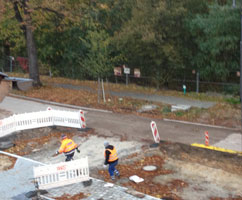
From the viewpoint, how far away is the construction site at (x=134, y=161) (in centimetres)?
1030

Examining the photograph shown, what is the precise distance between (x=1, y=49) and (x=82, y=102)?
65.8ft

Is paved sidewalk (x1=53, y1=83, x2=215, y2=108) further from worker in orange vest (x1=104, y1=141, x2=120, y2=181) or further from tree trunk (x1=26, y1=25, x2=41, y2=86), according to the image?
worker in orange vest (x1=104, y1=141, x2=120, y2=181)

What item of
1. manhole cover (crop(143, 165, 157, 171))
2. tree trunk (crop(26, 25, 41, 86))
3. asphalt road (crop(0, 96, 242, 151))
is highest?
tree trunk (crop(26, 25, 41, 86))

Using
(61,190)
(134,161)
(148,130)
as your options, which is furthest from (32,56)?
(61,190)

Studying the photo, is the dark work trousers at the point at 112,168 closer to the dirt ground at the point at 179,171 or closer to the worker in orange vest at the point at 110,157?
the worker in orange vest at the point at 110,157

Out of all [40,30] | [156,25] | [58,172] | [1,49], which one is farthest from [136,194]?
[1,49]

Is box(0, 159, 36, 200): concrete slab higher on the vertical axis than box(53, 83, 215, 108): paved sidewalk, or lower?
lower

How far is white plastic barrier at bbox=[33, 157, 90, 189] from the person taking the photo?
34.7ft

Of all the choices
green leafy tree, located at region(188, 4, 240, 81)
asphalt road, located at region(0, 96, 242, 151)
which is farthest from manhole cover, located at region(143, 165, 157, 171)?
green leafy tree, located at region(188, 4, 240, 81)

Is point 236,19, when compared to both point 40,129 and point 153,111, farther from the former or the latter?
point 40,129

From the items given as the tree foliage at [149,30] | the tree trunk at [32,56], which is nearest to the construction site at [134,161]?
the tree foliage at [149,30]

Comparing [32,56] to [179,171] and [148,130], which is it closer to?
[148,130]

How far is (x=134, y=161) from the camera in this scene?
12727 mm

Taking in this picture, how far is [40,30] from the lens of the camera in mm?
30016
